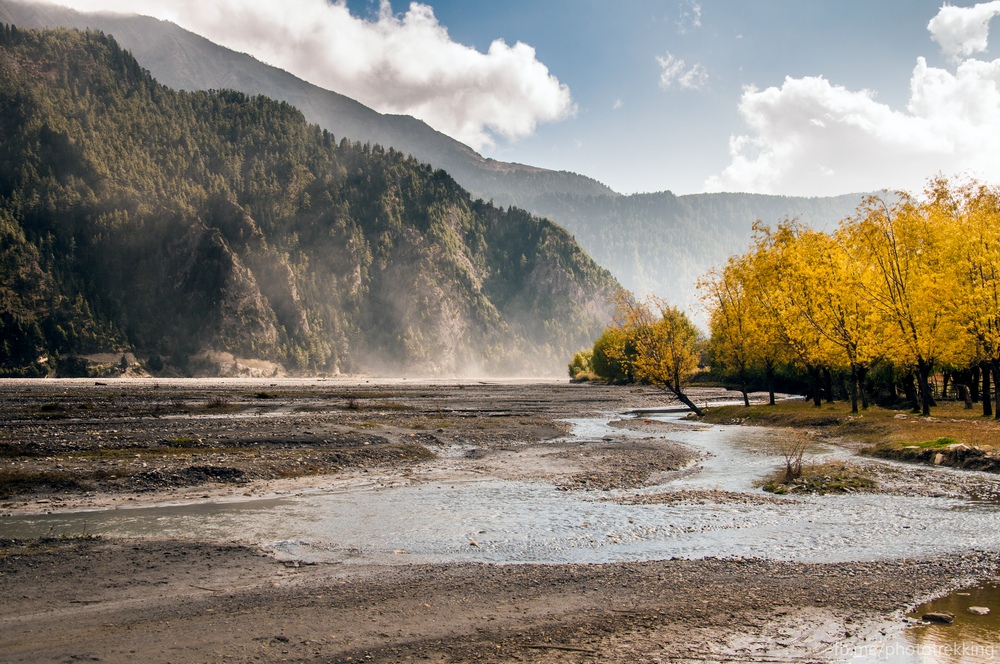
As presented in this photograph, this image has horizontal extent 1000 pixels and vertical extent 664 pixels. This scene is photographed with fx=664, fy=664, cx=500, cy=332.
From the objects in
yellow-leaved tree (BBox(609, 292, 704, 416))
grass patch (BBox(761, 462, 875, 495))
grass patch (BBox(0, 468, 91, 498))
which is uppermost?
yellow-leaved tree (BBox(609, 292, 704, 416))

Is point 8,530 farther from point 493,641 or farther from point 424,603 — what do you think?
point 493,641

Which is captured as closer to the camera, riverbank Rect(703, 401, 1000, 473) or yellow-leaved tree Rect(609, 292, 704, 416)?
riverbank Rect(703, 401, 1000, 473)

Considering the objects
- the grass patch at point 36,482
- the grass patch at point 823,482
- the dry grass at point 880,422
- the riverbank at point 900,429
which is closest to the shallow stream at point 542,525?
the grass patch at point 823,482

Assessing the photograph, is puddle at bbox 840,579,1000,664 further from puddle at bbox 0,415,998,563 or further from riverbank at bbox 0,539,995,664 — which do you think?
puddle at bbox 0,415,998,563

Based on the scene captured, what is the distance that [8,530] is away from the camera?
17.8 m

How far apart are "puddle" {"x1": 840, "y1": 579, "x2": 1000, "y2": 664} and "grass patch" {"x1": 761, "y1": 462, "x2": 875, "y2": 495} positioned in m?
12.7

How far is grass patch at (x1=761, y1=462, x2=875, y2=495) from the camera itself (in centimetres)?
2373

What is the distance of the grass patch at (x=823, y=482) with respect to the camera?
2373cm

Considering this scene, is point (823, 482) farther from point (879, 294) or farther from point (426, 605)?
point (879, 294)

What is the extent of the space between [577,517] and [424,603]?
871 centimetres

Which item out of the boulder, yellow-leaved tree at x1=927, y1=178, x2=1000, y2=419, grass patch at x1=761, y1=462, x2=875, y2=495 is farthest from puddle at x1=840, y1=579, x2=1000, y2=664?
yellow-leaved tree at x1=927, y1=178, x2=1000, y2=419

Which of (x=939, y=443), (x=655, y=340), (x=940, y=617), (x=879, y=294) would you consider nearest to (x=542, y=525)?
(x=940, y=617)

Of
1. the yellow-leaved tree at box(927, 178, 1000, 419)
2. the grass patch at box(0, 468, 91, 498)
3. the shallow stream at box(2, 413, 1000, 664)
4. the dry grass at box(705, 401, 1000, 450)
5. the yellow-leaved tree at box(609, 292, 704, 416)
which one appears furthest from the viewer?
the yellow-leaved tree at box(609, 292, 704, 416)

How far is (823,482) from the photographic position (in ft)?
80.8
